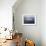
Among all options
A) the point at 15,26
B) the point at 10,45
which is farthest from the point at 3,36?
the point at 15,26

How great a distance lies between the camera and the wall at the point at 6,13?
4316 millimetres

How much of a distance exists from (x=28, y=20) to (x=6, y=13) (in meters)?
1.22

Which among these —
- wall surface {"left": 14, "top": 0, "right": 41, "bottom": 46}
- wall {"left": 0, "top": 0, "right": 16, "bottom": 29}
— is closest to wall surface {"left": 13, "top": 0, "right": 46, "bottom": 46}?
wall surface {"left": 14, "top": 0, "right": 41, "bottom": 46}

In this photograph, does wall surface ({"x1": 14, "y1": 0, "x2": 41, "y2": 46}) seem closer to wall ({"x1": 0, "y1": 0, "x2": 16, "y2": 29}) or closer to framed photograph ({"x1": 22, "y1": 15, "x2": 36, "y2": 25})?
framed photograph ({"x1": 22, "y1": 15, "x2": 36, "y2": 25})

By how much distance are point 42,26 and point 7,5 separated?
5.96 ft

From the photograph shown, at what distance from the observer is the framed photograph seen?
5.19 meters

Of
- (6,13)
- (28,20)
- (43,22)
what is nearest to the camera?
(6,13)

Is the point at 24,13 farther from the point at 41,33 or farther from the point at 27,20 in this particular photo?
the point at 41,33

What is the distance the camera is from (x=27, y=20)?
5199mm

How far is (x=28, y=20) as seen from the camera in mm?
5191

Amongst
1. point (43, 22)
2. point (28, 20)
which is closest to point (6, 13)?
point (28, 20)

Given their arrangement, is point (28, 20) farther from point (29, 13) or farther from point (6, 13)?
point (6, 13)

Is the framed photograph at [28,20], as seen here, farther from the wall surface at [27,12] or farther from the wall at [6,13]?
the wall at [6,13]

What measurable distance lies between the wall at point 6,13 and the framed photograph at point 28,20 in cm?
97
